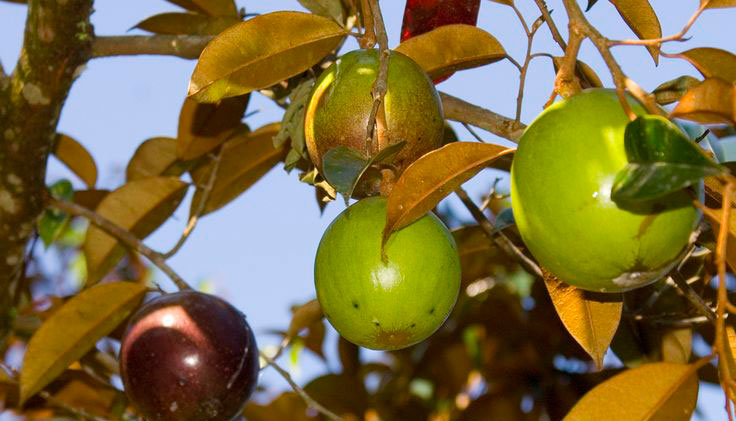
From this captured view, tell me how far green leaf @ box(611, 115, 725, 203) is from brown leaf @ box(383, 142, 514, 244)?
8.7 inches

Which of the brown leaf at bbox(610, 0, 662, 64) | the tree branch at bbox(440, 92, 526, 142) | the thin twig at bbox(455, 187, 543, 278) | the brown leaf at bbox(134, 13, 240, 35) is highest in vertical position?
the brown leaf at bbox(610, 0, 662, 64)

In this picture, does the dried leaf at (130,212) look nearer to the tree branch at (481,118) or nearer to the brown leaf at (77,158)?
the brown leaf at (77,158)

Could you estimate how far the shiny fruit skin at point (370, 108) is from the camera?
1.17 metres

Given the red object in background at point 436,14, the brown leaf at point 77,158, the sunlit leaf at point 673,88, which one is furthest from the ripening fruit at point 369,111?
the brown leaf at point 77,158

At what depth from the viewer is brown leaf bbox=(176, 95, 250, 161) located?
199cm

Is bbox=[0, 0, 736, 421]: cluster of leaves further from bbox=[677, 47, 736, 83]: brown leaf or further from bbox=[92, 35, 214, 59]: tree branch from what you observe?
bbox=[92, 35, 214, 59]: tree branch

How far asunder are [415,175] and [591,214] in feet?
0.72

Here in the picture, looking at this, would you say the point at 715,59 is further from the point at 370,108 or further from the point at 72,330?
the point at 72,330

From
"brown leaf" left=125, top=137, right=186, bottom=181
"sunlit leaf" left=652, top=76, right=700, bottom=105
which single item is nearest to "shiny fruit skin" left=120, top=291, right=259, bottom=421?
"brown leaf" left=125, top=137, right=186, bottom=181

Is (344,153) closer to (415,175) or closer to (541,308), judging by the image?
(415,175)

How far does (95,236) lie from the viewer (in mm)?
1947

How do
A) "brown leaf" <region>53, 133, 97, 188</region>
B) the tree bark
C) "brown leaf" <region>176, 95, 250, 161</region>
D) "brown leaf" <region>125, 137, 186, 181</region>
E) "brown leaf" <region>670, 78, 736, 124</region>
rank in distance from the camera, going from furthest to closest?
"brown leaf" <region>53, 133, 97, 188</region>
"brown leaf" <region>125, 137, 186, 181</region>
"brown leaf" <region>176, 95, 250, 161</region>
the tree bark
"brown leaf" <region>670, 78, 736, 124</region>

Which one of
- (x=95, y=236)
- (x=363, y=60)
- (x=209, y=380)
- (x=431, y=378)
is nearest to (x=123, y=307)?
(x=95, y=236)

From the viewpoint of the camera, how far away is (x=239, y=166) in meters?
2.11
